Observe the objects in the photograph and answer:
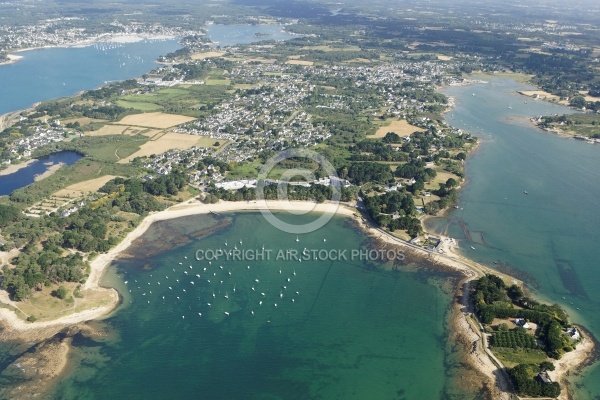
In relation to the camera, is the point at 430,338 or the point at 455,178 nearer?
the point at 430,338

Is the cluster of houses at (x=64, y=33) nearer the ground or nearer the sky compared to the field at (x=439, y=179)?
nearer the sky

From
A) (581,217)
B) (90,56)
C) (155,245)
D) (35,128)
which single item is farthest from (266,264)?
(90,56)

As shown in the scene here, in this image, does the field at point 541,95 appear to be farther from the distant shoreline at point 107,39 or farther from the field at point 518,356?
the distant shoreline at point 107,39

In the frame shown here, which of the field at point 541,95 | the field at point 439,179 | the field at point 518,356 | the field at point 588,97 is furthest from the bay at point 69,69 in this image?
the field at point 588,97

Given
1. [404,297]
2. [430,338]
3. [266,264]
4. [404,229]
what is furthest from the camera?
[404,229]

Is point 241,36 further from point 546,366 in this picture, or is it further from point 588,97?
point 546,366

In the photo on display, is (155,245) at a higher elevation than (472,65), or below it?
below

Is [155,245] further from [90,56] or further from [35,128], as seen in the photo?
[90,56]
